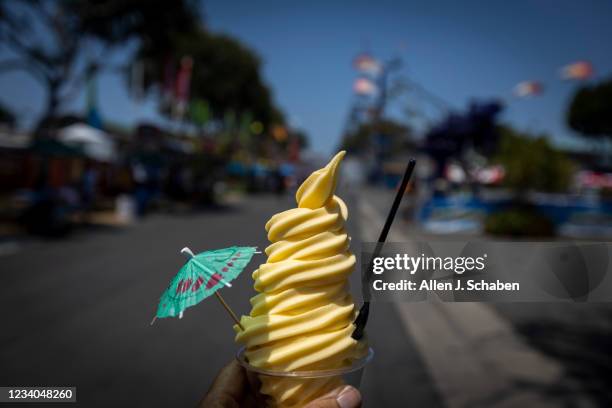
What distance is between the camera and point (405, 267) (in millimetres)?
1640

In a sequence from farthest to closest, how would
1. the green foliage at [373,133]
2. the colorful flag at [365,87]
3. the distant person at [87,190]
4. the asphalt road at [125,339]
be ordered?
the green foliage at [373,133] → the colorful flag at [365,87] → the distant person at [87,190] → the asphalt road at [125,339]

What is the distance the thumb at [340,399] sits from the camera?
1.36m

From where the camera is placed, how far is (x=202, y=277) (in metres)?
1.35

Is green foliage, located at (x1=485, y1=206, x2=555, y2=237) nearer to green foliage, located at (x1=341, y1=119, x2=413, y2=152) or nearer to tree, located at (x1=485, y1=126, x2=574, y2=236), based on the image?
tree, located at (x1=485, y1=126, x2=574, y2=236)

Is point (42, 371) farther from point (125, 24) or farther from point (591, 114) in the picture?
point (591, 114)

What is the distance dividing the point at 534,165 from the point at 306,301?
1472 cm

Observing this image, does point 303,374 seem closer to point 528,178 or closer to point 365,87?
point 528,178

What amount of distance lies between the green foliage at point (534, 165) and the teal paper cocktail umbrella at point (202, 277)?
1484cm

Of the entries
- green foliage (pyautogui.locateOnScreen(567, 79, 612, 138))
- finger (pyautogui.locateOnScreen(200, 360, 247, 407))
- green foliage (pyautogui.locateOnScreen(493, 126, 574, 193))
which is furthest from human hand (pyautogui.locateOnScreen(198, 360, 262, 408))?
green foliage (pyautogui.locateOnScreen(567, 79, 612, 138))

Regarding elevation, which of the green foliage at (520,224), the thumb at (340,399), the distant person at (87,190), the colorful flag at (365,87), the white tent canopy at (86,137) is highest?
the colorful flag at (365,87)

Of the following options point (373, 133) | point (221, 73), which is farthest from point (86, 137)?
point (373, 133)

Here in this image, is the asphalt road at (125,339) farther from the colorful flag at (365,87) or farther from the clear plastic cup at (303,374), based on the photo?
the colorful flag at (365,87)

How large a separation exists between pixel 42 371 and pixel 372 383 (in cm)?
294

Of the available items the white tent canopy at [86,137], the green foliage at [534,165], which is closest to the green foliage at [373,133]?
the white tent canopy at [86,137]
